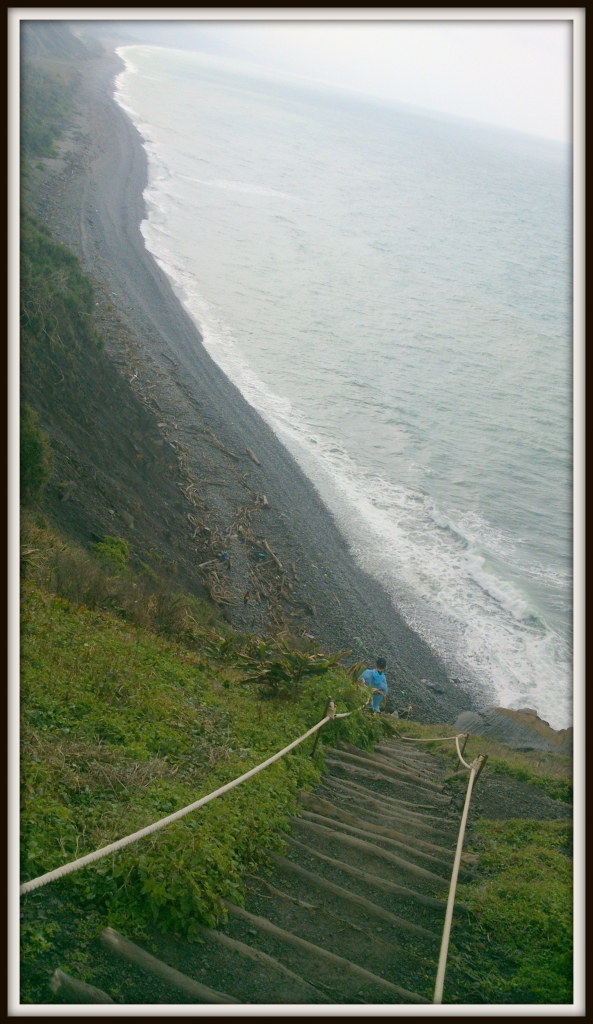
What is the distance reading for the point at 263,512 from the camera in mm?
19531

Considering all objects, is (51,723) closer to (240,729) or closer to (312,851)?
(240,729)

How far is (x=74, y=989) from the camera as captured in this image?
3.60 meters

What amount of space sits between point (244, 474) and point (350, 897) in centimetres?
1616

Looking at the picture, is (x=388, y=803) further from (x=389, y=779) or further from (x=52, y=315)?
(x=52, y=315)

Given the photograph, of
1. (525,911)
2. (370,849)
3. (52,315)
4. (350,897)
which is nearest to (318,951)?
(350,897)

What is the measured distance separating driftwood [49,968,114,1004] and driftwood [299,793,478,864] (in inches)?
120

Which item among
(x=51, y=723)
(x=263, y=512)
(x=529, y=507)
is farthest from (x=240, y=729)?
(x=529, y=507)

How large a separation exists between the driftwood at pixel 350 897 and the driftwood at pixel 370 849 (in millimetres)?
545

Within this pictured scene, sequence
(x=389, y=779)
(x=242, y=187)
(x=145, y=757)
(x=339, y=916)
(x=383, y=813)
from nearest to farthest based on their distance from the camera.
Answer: (x=339, y=916)
(x=145, y=757)
(x=383, y=813)
(x=389, y=779)
(x=242, y=187)

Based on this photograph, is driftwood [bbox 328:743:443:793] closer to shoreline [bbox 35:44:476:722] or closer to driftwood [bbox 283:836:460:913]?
driftwood [bbox 283:836:460:913]

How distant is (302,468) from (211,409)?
355 cm

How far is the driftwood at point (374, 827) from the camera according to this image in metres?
6.15

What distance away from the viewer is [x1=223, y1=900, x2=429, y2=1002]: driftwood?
429cm
